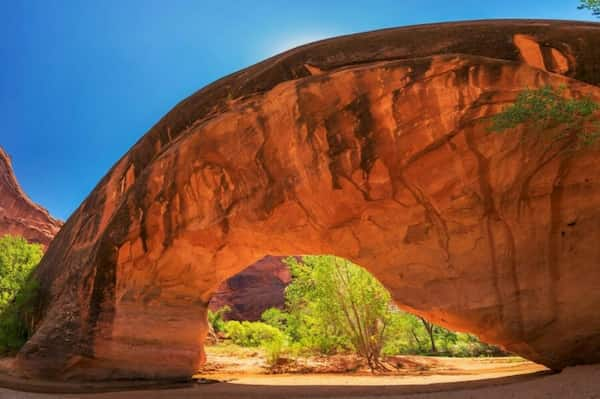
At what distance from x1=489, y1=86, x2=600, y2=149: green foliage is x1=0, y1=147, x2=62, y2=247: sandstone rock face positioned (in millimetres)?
47447

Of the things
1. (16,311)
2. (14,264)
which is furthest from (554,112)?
(14,264)

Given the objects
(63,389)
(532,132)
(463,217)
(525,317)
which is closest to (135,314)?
(63,389)

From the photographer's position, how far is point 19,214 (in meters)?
44.8

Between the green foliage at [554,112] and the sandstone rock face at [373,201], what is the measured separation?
1.63ft

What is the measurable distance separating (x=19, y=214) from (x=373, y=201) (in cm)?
A: 4933

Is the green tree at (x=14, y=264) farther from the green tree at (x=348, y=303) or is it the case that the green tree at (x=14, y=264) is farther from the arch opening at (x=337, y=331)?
the green tree at (x=348, y=303)

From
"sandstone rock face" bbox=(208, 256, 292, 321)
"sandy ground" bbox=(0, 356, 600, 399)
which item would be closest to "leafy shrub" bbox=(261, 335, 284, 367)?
"sandy ground" bbox=(0, 356, 600, 399)

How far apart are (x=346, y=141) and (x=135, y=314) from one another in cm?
672

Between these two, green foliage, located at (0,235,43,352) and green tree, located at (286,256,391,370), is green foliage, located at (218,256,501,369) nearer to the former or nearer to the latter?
green tree, located at (286,256,391,370)

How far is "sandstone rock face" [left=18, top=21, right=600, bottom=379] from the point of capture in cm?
697

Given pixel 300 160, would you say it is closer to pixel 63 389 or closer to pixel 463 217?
pixel 463 217

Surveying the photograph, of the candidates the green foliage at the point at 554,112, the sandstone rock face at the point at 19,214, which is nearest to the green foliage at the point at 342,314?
the green foliage at the point at 554,112

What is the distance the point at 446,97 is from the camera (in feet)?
24.0

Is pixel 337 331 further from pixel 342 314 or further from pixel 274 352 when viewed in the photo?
pixel 274 352
